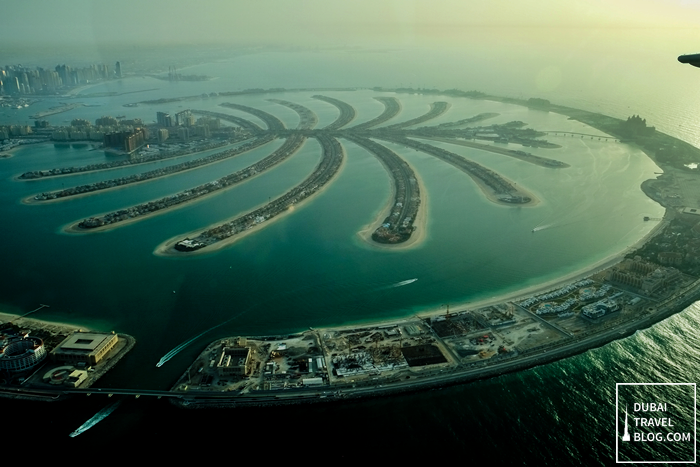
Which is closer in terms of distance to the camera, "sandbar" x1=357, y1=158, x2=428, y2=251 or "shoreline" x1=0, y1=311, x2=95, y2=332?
"shoreline" x1=0, y1=311, x2=95, y2=332

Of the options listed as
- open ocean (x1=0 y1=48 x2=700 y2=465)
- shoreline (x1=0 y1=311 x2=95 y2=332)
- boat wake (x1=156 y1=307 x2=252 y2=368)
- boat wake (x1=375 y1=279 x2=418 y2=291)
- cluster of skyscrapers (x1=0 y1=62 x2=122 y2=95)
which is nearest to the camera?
open ocean (x1=0 y1=48 x2=700 y2=465)

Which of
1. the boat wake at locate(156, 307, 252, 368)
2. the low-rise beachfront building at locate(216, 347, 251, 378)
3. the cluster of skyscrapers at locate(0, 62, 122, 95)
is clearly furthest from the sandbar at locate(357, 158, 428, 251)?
the cluster of skyscrapers at locate(0, 62, 122, 95)

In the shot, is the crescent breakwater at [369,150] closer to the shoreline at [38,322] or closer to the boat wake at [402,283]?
the boat wake at [402,283]

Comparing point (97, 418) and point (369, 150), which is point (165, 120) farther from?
point (97, 418)

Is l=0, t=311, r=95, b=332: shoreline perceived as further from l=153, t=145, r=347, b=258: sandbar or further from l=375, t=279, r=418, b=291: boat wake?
l=375, t=279, r=418, b=291: boat wake

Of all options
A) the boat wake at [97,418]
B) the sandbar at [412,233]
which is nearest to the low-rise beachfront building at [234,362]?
the boat wake at [97,418]

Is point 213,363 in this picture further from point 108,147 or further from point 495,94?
point 495,94

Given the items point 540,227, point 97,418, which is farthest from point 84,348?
point 540,227
